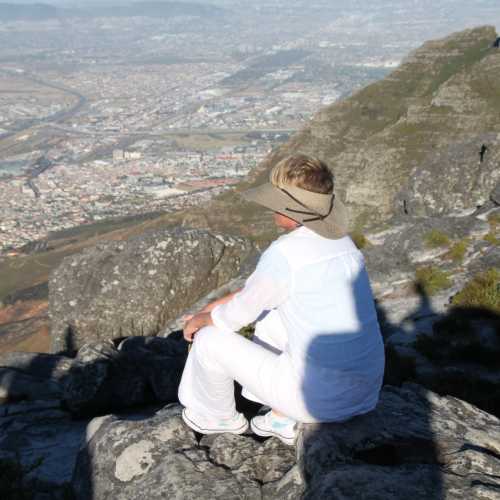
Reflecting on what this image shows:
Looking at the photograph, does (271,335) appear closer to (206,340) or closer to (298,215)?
(206,340)

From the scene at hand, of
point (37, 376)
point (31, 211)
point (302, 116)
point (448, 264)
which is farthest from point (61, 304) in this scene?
point (302, 116)

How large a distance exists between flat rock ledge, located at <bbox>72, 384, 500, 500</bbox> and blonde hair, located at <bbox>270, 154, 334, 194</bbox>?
1.87 m

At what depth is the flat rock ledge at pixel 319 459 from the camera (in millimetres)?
4086

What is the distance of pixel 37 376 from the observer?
9.81 m

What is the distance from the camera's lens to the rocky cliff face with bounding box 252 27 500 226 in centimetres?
1781

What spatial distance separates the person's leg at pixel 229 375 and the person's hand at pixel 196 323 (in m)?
0.10

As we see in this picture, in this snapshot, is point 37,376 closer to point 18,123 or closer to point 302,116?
point 302,116

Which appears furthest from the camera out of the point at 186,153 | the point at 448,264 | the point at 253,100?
the point at 253,100

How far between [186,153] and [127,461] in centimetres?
10589

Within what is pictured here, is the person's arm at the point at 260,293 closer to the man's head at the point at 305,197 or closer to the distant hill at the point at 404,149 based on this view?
the man's head at the point at 305,197

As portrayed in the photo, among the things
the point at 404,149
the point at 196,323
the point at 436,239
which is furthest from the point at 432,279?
the point at 404,149

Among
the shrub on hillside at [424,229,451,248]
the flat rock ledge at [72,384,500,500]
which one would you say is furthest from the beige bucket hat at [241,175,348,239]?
the shrub on hillside at [424,229,451,248]

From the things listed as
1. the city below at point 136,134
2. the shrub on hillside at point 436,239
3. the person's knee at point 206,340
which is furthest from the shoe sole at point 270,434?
the city below at point 136,134

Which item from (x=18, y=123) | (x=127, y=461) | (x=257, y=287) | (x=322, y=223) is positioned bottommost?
(x=18, y=123)
